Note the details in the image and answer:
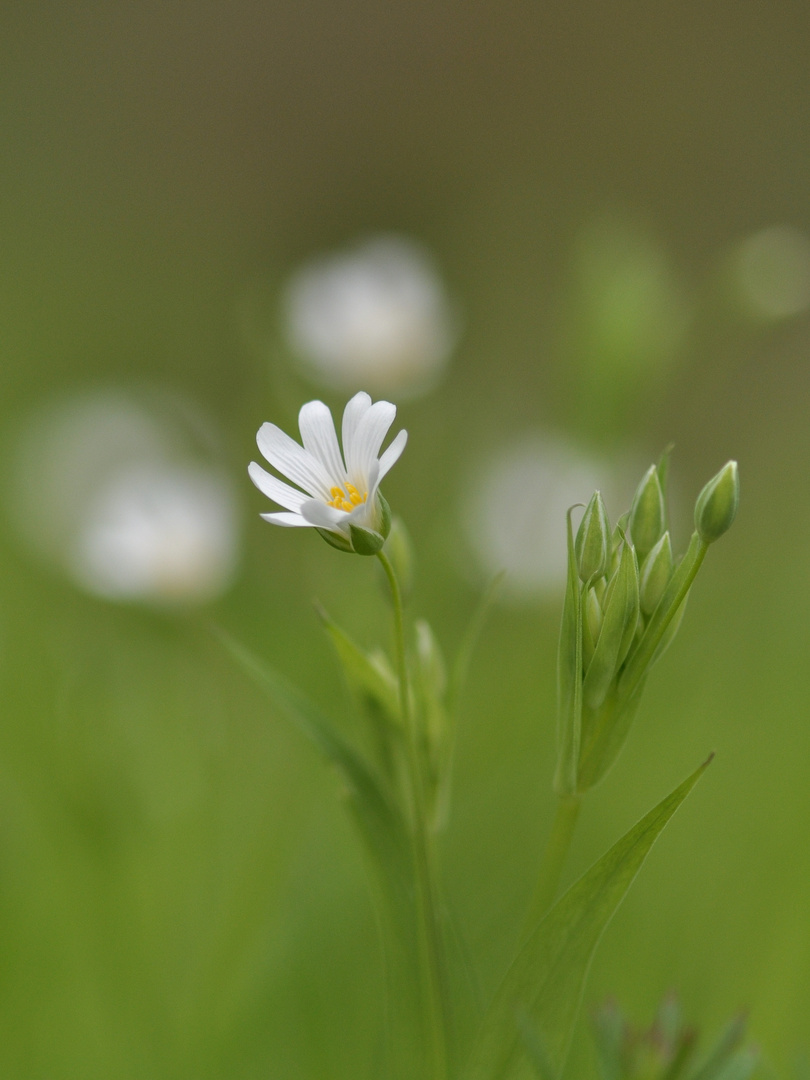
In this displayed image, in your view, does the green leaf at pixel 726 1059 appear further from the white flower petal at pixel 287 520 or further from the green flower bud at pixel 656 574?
the white flower petal at pixel 287 520

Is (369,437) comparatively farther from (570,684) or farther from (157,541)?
(157,541)

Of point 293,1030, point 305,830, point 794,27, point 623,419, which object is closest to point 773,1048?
point 293,1030

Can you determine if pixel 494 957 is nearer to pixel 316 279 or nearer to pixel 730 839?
pixel 730 839

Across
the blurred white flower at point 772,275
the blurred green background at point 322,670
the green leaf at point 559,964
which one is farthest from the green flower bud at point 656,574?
the blurred white flower at point 772,275

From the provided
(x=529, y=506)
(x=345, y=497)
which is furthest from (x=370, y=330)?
(x=345, y=497)

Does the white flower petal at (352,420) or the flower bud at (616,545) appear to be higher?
the white flower petal at (352,420)

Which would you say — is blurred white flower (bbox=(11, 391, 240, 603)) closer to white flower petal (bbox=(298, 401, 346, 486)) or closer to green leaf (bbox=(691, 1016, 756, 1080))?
white flower petal (bbox=(298, 401, 346, 486))

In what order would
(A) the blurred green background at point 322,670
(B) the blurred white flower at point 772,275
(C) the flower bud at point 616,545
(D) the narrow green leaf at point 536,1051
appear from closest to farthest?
(D) the narrow green leaf at point 536,1051 → (C) the flower bud at point 616,545 → (A) the blurred green background at point 322,670 → (B) the blurred white flower at point 772,275
